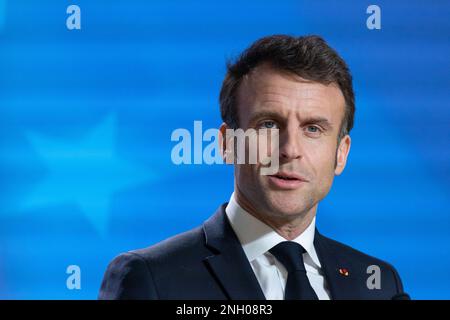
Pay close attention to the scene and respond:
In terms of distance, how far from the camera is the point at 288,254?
1889 mm

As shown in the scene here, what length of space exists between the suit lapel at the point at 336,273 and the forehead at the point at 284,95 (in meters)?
0.33

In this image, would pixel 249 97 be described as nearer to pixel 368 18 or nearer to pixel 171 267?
pixel 171 267

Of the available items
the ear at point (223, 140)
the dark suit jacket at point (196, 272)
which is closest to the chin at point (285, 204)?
the dark suit jacket at point (196, 272)

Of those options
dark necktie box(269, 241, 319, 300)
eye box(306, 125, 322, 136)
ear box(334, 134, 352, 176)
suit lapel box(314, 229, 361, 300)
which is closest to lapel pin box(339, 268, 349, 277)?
suit lapel box(314, 229, 361, 300)

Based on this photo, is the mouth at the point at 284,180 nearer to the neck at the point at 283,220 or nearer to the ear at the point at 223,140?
the neck at the point at 283,220

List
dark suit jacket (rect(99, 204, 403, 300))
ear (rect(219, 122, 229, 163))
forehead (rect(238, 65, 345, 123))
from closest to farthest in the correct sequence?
dark suit jacket (rect(99, 204, 403, 300))
forehead (rect(238, 65, 345, 123))
ear (rect(219, 122, 229, 163))

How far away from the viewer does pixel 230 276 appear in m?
1.81

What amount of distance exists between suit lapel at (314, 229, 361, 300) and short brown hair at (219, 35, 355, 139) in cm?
29

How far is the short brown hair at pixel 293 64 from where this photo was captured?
1918mm

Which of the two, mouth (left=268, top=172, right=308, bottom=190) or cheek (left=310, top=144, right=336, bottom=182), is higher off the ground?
cheek (left=310, top=144, right=336, bottom=182)

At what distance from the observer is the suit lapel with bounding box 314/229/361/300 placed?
1.93 m

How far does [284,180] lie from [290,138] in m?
0.10

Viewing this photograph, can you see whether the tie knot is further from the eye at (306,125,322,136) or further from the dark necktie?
the eye at (306,125,322,136)
